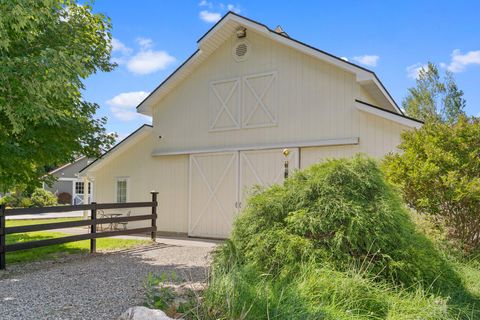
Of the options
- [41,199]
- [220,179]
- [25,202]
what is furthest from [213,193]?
→ [41,199]

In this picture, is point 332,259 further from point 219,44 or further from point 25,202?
point 25,202

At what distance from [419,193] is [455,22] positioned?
1062cm

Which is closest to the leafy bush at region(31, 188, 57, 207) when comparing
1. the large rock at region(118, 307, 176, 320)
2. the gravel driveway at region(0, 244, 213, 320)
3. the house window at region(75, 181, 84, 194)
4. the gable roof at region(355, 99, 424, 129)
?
the house window at region(75, 181, 84, 194)

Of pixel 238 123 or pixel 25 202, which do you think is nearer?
pixel 238 123

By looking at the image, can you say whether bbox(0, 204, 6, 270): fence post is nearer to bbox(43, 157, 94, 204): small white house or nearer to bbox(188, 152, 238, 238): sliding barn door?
bbox(188, 152, 238, 238): sliding barn door

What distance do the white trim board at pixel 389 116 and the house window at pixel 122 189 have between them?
30.5 feet

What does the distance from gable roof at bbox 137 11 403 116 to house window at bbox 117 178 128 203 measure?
9.56ft

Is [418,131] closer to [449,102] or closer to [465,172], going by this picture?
[465,172]

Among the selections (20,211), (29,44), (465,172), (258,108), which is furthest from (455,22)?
(20,211)

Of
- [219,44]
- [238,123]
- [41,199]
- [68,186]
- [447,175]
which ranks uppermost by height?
[219,44]

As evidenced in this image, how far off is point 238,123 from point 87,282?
7331 millimetres

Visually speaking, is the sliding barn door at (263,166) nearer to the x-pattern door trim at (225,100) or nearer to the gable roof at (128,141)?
the x-pattern door trim at (225,100)

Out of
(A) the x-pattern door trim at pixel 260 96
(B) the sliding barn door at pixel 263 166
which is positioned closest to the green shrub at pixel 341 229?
(B) the sliding barn door at pixel 263 166

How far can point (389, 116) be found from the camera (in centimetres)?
969
